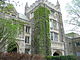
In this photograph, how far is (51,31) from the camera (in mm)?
22484

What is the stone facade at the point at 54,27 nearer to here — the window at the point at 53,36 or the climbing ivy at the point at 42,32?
the window at the point at 53,36

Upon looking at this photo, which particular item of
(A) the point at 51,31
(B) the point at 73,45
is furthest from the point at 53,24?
(B) the point at 73,45

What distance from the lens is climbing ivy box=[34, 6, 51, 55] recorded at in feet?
64.0

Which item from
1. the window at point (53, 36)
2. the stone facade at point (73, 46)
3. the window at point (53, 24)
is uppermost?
the window at point (53, 24)

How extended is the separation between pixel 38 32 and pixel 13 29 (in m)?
10.6

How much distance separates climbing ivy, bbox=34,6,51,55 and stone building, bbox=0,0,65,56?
1.47 m

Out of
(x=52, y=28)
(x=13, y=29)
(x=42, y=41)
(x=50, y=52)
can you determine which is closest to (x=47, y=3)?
(x=52, y=28)

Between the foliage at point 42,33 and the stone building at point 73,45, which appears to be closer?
the foliage at point 42,33

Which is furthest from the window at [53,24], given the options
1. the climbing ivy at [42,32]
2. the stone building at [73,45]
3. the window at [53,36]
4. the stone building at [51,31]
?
the stone building at [73,45]

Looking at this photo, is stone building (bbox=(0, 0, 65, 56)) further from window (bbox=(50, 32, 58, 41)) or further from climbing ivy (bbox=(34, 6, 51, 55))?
climbing ivy (bbox=(34, 6, 51, 55))

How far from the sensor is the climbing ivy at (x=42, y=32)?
1952 cm

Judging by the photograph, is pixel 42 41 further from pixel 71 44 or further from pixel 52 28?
pixel 71 44

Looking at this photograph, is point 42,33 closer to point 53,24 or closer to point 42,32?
point 42,32

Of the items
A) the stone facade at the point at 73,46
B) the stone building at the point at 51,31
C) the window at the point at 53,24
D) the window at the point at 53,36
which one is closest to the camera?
the stone building at the point at 51,31
